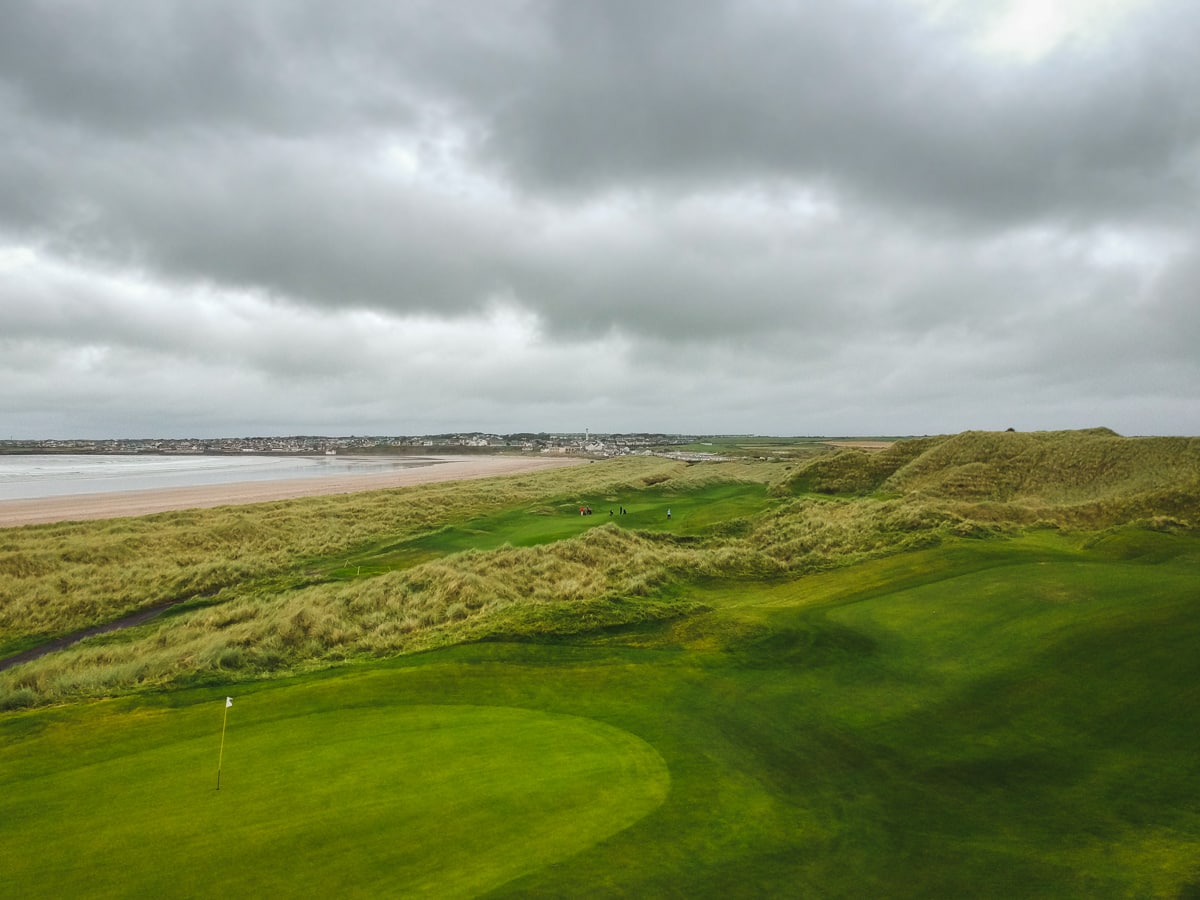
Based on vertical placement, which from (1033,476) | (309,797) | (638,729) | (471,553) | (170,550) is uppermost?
(1033,476)

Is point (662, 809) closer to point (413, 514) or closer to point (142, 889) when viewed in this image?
point (142, 889)

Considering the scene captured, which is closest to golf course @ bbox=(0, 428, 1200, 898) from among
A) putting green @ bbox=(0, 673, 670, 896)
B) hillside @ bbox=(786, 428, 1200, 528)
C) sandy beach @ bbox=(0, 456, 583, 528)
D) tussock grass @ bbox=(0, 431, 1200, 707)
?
putting green @ bbox=(0, 673, 670, 896)

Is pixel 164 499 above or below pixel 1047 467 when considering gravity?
below

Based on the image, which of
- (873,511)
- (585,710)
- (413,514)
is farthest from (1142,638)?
(413,514)

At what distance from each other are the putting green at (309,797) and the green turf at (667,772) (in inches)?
1.2

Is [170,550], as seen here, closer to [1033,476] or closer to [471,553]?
[471,553]

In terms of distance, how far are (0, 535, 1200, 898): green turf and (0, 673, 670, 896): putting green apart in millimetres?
29

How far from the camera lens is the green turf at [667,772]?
5.29m

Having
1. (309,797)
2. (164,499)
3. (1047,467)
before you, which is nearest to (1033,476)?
(1047,467)

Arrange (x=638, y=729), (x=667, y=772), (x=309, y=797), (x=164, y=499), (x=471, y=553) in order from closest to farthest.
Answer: (x=309, y=797)
(x=667, y=772)
(x=638, y=729)
(x=471, y=553)
(x=164, y=499)

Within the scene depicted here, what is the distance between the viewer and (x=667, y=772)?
718 cm

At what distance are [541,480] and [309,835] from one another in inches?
2326

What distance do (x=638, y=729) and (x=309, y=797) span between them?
4156mm

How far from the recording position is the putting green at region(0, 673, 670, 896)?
5.01 metres
